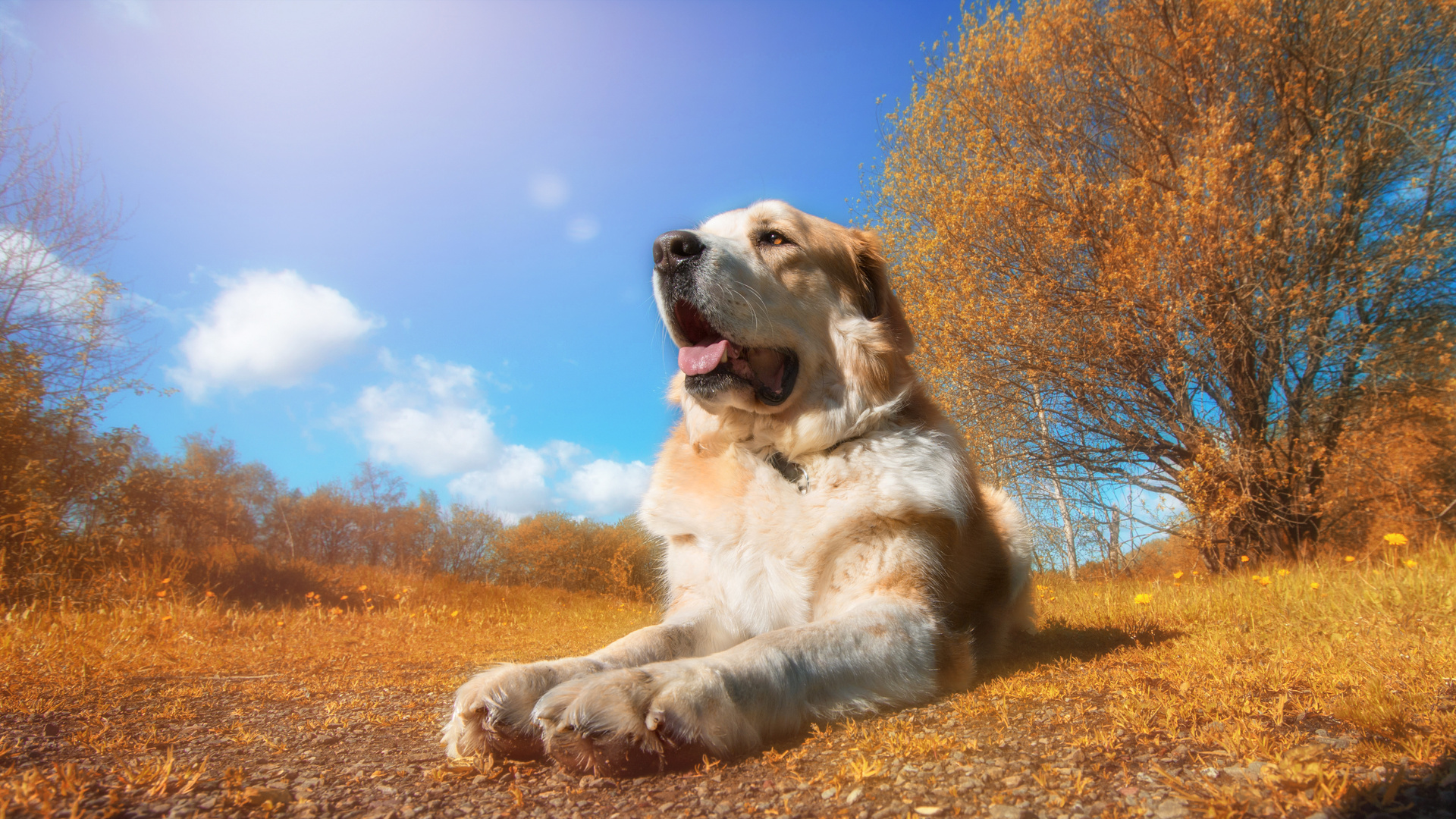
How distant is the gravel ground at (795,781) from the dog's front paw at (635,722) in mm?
41

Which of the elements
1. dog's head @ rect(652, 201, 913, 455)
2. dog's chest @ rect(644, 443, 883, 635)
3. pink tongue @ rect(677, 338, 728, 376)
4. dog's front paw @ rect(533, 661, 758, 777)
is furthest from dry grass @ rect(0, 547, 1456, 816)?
pink tongue @ rect(677, 338, 728, 376)

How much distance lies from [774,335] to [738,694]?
1599mm

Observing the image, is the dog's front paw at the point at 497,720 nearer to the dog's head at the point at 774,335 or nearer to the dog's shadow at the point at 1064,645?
the dog's shadow at the point at 1064,645

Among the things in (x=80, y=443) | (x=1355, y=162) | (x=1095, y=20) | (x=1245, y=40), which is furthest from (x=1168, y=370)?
(x=80, y=443)

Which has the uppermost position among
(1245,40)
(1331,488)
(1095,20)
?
(1095,20)

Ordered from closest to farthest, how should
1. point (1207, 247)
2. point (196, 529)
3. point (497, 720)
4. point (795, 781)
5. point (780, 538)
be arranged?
point (795, 781)
point (497, 720)
point (780, 538)
point (1207, 247)
point (196, 529)

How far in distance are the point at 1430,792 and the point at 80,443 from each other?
35.6 ft

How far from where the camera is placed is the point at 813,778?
134 cm

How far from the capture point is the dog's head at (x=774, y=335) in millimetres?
2701

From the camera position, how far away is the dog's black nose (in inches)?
107

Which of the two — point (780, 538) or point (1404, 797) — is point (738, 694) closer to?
point (780, 538)

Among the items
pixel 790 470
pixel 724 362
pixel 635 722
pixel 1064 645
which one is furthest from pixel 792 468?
pixel 1064 645

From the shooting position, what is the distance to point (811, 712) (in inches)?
69.6

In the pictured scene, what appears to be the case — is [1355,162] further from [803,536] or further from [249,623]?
[249,623]
